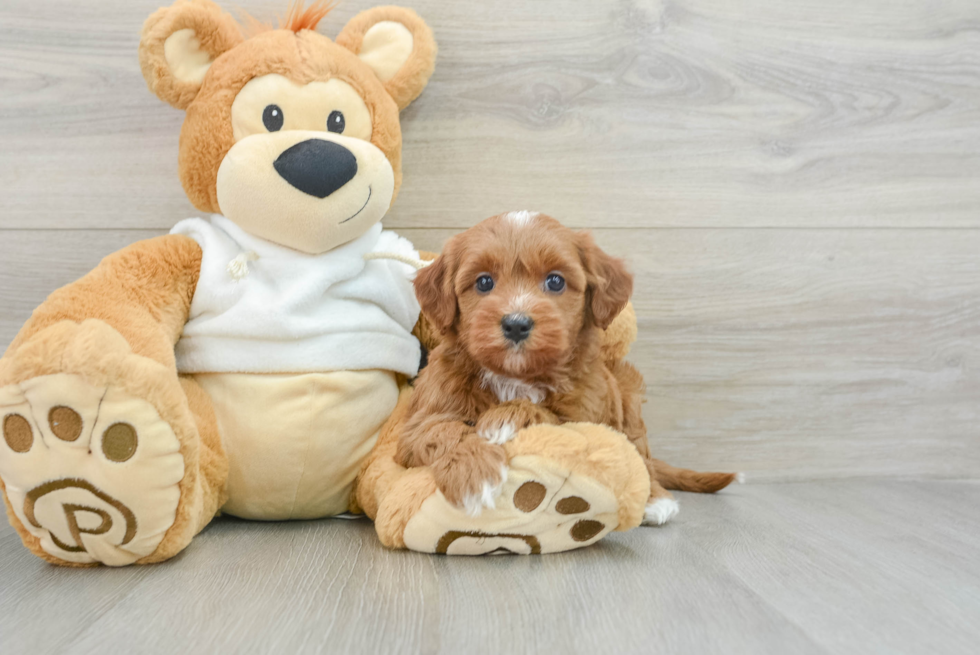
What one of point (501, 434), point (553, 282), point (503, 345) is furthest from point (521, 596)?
point (553, 282)

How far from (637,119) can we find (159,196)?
1.09 m

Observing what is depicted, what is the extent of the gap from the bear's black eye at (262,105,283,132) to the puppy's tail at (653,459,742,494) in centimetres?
102

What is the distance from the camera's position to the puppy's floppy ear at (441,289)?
1140 millimetres

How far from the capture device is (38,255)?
1.50 meters

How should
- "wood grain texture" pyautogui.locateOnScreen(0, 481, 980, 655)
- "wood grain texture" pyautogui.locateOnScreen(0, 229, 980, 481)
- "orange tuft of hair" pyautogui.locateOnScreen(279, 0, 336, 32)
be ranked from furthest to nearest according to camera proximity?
"wood grain texture" pyautogui.locateOnScreen(0, 229, 980, 481) < "orange tuft of hair" pyautogui.locateOnScreen(279, 0, 336, 32) < "wood grain texture" pyautogui.locateOnScreen(0, 481, 980, 655)

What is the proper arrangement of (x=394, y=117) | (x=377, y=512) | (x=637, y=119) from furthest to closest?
(x=637, y=119) → (x=394, y=117) → (x=377, y=512)

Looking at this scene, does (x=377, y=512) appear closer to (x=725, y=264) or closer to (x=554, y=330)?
(x=554, y=330)

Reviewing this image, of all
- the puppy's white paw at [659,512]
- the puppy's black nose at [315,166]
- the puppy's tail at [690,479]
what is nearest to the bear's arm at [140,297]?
the puppy's black nose at [315,166]

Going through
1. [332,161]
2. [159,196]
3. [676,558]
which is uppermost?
[332,161]

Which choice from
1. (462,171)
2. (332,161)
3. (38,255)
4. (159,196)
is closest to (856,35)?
(462,171)

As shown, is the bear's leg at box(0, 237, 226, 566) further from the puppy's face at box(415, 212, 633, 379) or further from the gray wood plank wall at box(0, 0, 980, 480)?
the gray wood plank wall at box(0, 0, 980, 480)

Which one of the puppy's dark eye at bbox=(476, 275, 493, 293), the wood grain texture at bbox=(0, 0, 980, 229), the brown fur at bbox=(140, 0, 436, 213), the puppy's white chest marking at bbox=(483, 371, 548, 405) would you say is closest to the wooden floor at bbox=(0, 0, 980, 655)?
the wood grain texture at bbox=(0, 0, 980, 229)

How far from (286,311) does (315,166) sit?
0.84 feet

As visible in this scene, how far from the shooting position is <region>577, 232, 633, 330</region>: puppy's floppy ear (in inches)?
44.9
